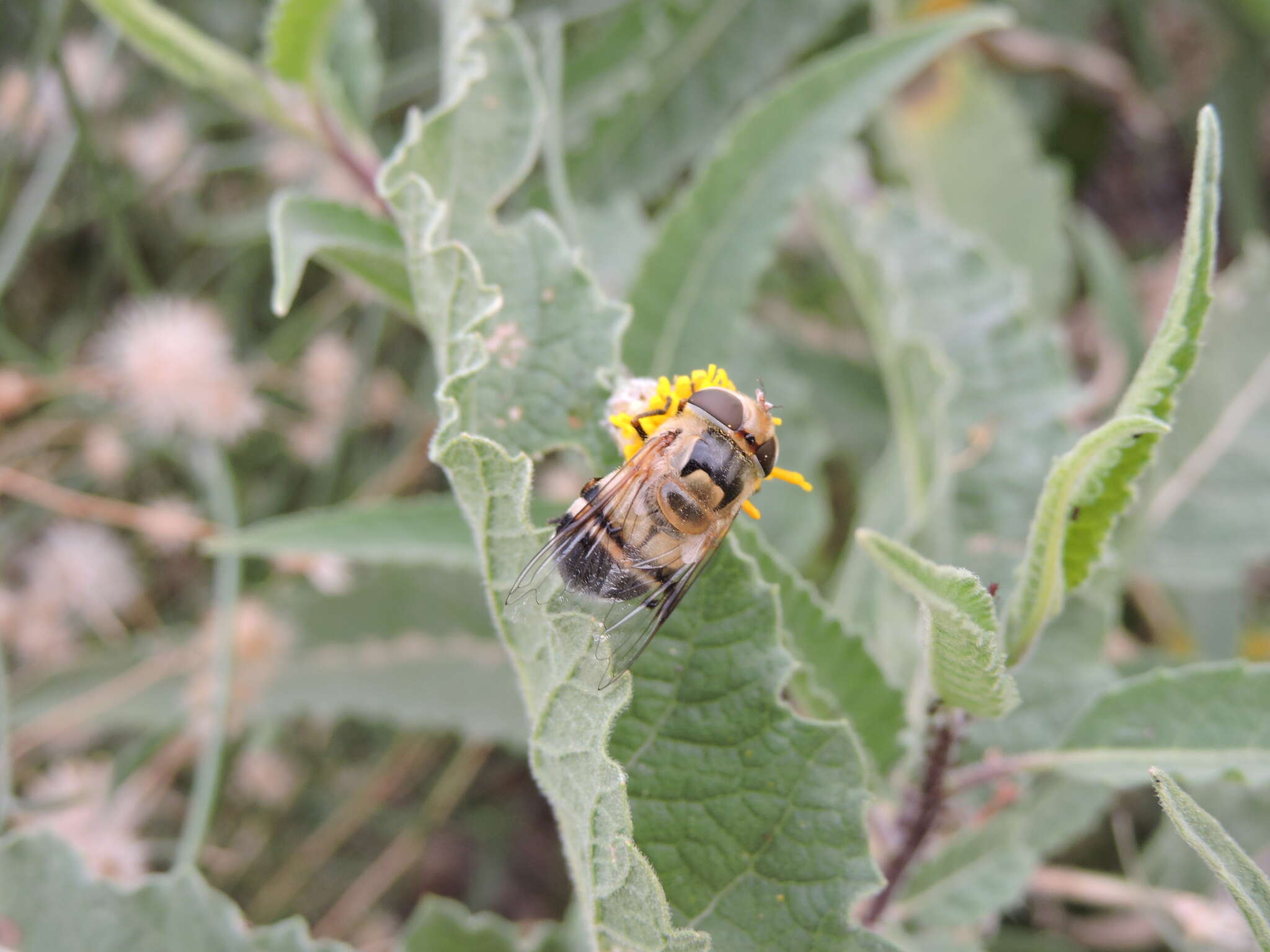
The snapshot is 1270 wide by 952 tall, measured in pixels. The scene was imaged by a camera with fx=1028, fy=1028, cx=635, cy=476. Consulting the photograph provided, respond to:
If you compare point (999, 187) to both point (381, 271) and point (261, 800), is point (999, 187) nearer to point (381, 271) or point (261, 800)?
point (381, 271)

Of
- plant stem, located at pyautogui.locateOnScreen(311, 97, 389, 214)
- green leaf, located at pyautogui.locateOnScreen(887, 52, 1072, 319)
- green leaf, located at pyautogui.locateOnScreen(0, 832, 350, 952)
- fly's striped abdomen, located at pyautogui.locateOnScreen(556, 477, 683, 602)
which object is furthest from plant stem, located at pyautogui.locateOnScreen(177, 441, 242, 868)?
green leaf, located at pyautogui.locateOnScreen(887, 52, 1072, 319)

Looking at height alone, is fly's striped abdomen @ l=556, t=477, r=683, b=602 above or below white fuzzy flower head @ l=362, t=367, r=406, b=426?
above

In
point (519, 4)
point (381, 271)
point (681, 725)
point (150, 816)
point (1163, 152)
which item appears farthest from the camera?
point (1163, 152)

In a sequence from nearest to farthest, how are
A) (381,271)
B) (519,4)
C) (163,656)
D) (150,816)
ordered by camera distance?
1. (381,271)
2. (163,656)
3. (150,816)
4. (519,4)

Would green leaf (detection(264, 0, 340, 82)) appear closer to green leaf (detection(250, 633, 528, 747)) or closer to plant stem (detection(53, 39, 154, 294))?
plant stem (detection(53, 39, 154, 294))

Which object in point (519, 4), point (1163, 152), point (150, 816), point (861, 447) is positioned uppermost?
point (1163, 152)

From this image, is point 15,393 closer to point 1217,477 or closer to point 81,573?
point 81,573

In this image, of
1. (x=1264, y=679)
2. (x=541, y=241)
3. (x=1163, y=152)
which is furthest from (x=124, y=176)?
(x=1163, y=152)
